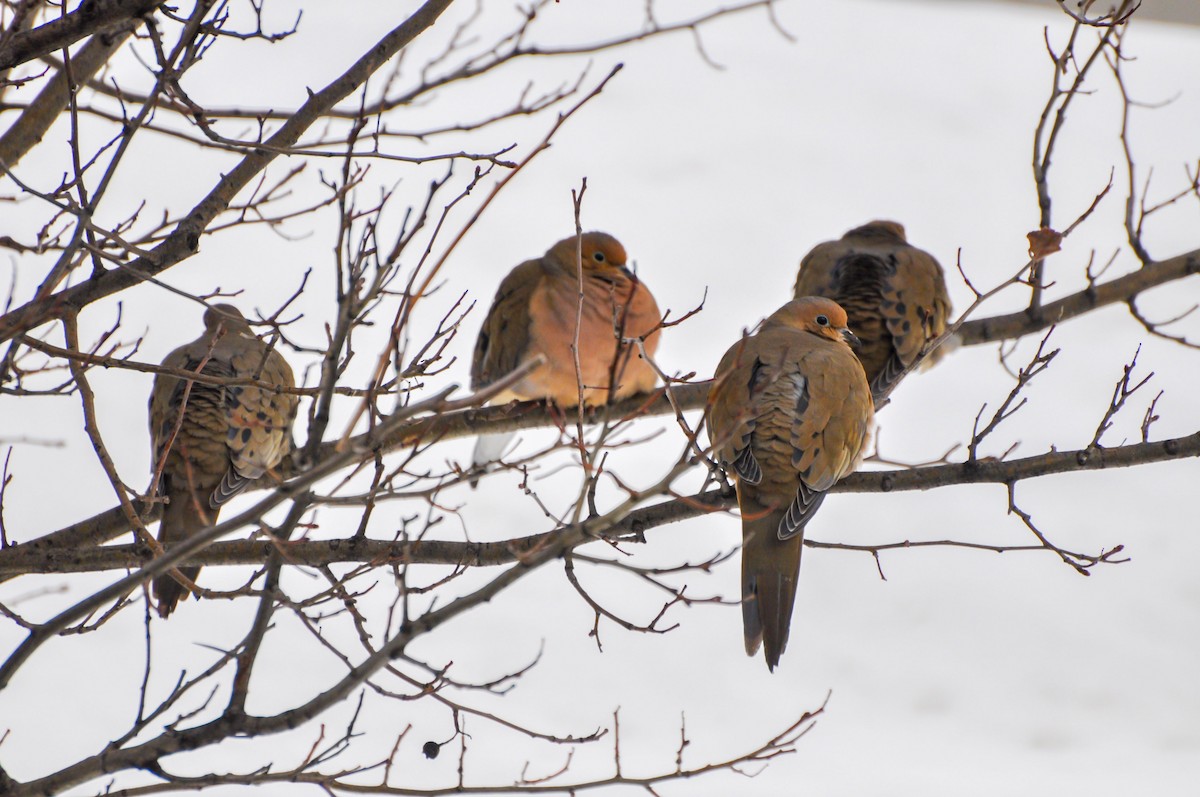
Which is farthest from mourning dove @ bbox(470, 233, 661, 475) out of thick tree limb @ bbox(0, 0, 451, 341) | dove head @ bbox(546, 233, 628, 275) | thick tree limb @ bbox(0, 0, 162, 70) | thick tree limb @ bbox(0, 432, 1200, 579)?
thick tree limb @ bbox(0, 0, 162, 70)

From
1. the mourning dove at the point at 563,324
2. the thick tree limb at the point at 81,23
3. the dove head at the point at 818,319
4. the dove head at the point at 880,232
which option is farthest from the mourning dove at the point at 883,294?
the thick tree limb at the point at 81,23

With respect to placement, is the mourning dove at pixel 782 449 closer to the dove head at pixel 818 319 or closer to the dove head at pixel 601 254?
the dove head at pixel 818 319

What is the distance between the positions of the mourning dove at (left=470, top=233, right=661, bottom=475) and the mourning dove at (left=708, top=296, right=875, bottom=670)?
0.62 metres

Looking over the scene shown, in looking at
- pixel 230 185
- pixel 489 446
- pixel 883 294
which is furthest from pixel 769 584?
pixel 489 446

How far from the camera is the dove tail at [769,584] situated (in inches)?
90.6

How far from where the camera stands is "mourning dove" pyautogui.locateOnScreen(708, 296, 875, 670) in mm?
2340

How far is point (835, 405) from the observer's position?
2.55 meters

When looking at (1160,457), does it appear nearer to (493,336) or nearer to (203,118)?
(203,118)

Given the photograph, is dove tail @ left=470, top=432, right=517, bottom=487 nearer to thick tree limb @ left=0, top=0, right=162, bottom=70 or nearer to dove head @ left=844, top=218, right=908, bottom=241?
dove head @ left=844, top=218, right=908, bottom=241

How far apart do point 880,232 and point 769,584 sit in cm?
191

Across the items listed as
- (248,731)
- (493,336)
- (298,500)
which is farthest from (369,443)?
(493,336)

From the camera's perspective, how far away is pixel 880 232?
396 cm

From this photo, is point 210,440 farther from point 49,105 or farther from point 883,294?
point 883,294

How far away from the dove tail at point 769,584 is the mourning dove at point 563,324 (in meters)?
0.88
